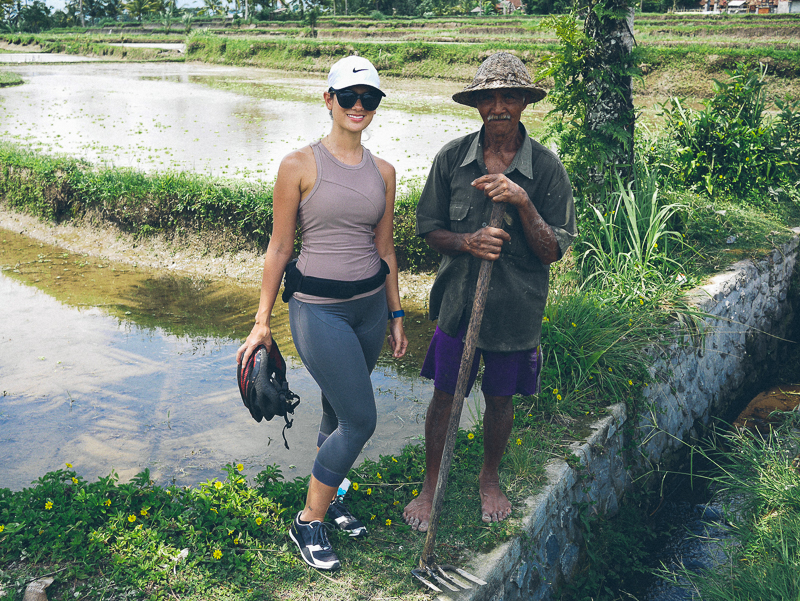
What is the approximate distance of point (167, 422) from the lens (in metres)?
4.38

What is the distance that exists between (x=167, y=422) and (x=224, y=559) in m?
1.92

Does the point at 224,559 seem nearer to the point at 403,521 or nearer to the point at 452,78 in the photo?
the point at 403,521

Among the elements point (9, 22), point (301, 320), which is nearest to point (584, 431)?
point (301, 320)

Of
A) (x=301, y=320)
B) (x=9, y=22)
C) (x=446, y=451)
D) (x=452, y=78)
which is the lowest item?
(x=446, y=451)

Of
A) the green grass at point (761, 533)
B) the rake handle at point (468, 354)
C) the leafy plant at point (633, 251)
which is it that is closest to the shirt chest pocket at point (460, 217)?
the rake handle at point (468, 354)

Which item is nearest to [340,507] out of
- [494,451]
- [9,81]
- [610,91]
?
[494,451]

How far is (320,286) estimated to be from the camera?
246cm

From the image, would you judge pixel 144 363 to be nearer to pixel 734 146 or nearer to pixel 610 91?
pixel 610 91

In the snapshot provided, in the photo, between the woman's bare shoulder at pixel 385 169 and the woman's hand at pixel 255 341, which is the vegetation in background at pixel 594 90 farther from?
the woman's hand at pixel 255 341

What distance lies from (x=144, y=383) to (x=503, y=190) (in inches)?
139

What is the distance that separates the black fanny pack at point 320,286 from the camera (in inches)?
97.0

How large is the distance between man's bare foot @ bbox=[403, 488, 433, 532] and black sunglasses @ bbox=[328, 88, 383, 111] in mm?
1693

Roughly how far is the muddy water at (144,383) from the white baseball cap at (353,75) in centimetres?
232

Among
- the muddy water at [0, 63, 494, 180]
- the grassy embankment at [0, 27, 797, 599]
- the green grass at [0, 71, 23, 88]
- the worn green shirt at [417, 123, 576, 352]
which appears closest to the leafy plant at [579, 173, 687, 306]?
the grassy embankment at [0, 27, 797, 599]
